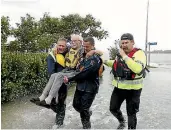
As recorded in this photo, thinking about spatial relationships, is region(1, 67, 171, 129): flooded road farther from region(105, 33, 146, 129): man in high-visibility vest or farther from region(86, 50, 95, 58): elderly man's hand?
region(86, 50, 95, 58): elderly man's hand

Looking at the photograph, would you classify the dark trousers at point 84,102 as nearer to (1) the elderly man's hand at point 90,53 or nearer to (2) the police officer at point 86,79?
(2) the police officer at point 86,79

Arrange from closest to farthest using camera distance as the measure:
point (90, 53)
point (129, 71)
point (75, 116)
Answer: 1. point (129, 71)
2. point (90, 53)
3. point (75, 116)

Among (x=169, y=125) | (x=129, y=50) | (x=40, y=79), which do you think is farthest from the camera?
(x=40, y=79)

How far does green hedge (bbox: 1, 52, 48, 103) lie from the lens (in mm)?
8359

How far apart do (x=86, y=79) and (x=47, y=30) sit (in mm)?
21500

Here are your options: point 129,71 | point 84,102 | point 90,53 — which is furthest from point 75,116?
point 129,71

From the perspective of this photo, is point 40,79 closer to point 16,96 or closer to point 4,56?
point 16,96

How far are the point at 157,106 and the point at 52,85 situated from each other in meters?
4.15

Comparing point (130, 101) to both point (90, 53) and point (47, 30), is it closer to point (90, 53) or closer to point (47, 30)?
point (90, 53)

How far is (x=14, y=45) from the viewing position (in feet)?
66.6

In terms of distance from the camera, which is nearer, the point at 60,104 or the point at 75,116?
the point at 60,104

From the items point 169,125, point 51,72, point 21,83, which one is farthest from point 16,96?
point 169,125

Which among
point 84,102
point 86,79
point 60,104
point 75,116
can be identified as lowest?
point 75,116

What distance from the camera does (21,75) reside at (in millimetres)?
9305
